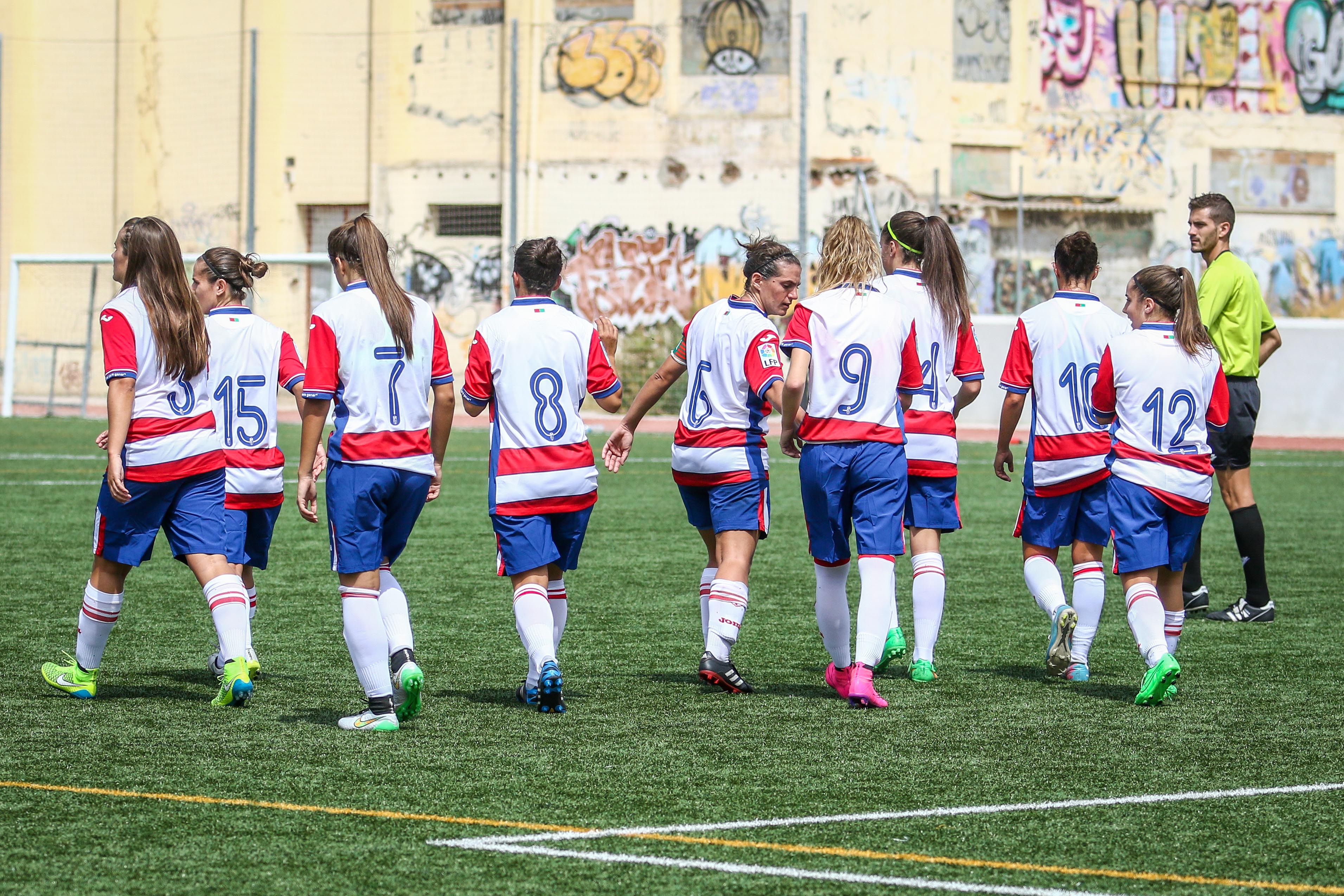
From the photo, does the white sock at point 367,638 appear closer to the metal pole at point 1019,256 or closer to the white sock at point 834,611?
the white sock at point 834,611

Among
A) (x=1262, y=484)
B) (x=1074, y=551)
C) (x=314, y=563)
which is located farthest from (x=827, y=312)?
(x=1262, y=484)

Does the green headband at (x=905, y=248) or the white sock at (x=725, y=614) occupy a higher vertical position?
the green headband at (x=905, y=248)

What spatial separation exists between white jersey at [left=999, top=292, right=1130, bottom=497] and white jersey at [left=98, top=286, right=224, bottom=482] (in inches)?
128

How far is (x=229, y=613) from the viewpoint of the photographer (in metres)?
6.35

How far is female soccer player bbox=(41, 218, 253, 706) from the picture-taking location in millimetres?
6211

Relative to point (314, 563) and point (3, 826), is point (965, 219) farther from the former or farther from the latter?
point (3, 826)

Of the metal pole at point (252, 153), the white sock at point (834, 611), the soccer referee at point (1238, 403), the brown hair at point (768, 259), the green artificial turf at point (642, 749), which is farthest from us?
the metal pole at point (252, 153)

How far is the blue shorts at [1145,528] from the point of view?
662cm

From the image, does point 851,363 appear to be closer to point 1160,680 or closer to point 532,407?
point 532,407

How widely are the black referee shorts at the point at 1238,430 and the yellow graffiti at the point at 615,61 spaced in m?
21.5

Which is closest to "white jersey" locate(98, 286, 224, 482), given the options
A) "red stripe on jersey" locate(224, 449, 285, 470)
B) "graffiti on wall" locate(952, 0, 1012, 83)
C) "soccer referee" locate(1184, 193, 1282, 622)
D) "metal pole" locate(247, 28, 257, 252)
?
"red stripe on jersey" locate(224, 449, 285, 470)

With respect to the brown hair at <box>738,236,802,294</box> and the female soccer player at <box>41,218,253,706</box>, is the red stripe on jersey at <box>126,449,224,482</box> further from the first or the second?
the brown hair at <box>738,236,802,294</box>

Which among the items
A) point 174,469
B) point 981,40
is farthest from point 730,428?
point 981,40

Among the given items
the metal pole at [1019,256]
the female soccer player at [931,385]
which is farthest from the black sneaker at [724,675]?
the metal pole at [1019,256]
